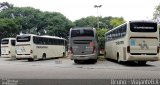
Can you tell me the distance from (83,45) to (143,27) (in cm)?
601

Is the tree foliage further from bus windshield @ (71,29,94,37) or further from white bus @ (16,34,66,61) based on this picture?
bus windshield @ (71,29,94,37)

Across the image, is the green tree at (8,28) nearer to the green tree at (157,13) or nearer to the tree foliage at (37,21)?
the tree foliage at (37,21)

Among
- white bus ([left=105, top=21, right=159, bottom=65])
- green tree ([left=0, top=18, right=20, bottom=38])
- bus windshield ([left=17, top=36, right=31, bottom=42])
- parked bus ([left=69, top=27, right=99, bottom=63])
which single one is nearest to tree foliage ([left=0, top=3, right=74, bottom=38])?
green tree ([left=0, top=18, right=20, bottom=38])

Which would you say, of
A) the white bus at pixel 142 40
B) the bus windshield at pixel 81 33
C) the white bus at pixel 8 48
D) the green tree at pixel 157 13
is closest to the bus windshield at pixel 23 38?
the white bus at pixel 8 48

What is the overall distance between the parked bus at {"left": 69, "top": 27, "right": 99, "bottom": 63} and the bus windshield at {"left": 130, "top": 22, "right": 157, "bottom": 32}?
17.1ft

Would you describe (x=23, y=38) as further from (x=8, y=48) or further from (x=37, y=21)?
(x=37, y=21)

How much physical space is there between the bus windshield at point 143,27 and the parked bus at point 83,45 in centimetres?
520

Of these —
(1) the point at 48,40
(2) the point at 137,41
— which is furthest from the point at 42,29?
(2) the point at 137,41

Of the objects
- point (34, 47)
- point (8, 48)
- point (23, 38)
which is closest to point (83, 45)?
point (34, 47)

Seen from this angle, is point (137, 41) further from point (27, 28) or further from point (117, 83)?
point (27, 28)

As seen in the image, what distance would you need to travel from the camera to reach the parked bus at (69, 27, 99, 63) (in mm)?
28747

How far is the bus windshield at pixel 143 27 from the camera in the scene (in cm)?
2453

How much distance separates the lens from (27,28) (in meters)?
80.4

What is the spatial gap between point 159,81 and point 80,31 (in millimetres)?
17860
